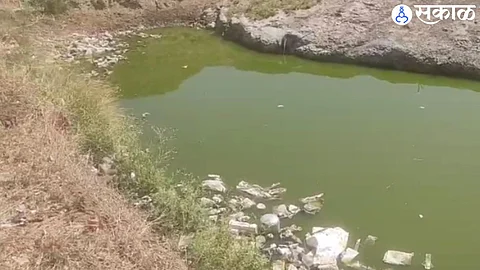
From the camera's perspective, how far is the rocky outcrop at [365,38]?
7152mm

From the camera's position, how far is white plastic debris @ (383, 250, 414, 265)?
407 centimetres

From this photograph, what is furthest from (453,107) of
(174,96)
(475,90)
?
(174,96)

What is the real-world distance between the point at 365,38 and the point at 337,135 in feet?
7.44

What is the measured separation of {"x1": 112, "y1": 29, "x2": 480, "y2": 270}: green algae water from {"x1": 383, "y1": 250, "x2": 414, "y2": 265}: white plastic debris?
46 millimetres

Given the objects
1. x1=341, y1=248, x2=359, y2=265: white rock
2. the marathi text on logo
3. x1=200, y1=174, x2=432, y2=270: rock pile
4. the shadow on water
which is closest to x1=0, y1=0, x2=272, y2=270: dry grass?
x1=200, y1=174, x2=432, y2=270: rock pile

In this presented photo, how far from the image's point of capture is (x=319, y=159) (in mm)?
5367

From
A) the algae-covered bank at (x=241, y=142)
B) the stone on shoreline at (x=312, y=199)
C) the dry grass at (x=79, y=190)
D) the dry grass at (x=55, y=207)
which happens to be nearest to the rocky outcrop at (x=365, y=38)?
the algae-covered bank at (x=241, y=142)

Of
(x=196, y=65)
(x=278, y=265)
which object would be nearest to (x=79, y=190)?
(x=278, y=265)

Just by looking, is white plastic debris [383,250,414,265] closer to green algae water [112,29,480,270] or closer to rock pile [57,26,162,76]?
green algae water [112,29,480,270]

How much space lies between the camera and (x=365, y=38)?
7.61 meters

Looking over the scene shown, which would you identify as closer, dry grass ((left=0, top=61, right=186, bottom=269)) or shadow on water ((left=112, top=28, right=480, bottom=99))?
dry grass ((left=0, top=61, right=186, bottom=269))

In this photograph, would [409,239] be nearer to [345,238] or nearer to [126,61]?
[345,238]

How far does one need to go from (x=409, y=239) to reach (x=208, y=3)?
19.5ft

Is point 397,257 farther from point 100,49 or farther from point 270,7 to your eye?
point 100,49
